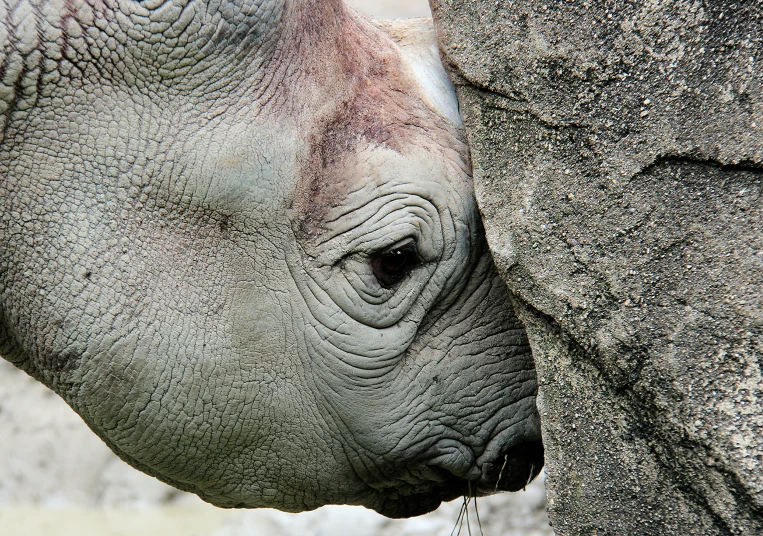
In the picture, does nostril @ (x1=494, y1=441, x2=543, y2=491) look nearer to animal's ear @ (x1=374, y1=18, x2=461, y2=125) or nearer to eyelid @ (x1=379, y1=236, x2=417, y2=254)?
eyelid @ (x1=379, y1=236, x2=417, y2=254)

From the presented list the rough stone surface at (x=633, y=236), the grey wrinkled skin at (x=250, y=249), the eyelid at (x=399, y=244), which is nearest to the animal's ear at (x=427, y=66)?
the grey wrinkled skin at (x=250, y=249)

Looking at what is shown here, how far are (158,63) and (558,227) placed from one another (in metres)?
1.00

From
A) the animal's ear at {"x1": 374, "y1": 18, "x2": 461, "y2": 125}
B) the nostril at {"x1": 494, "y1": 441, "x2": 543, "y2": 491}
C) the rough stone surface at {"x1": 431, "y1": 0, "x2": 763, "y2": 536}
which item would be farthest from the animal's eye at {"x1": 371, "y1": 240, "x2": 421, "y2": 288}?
the nostril at {"x1": 494, "y1": 441, "x2": 543, "y2": 491}

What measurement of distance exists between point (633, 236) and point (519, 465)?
84 centimetres

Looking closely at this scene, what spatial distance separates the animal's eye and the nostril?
0.58 metres

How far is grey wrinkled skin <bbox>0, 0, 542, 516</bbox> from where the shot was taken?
2174 millimetres

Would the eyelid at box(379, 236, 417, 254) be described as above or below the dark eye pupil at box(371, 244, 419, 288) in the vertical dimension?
above

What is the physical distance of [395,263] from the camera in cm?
236

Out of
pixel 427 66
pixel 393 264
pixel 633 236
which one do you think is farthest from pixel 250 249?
pixel 633 236

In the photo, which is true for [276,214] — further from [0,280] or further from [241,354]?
[0,280]

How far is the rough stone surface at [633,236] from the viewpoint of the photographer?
1.88 meters

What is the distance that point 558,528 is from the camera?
2168mm

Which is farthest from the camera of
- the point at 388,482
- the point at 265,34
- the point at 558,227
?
the point at 388,482

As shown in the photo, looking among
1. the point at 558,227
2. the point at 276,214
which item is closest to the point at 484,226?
the point at 558,227
